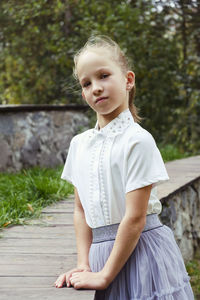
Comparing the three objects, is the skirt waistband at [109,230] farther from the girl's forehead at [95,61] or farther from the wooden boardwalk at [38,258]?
the girl's forehead at [95,61]

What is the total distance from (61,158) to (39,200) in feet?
9.25

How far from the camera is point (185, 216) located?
4434 mm

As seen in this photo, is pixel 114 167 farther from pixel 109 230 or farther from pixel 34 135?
pixel 34 135

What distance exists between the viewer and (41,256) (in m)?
2.18

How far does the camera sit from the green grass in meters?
2.97

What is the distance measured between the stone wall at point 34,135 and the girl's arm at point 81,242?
153 inches

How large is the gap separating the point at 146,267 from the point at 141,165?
366 mm

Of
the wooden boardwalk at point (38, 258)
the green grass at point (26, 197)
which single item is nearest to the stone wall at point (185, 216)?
the green grass at point (26, 197)

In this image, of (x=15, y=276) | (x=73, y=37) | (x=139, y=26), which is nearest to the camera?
(x=15, y=276)

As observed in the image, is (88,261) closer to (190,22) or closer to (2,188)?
(2,188)

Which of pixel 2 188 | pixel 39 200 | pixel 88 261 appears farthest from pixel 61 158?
pixel 88 261

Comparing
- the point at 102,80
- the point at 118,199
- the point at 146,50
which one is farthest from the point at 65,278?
the point at 146,50

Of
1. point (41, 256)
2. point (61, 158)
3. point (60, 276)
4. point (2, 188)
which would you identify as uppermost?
point (60, 276)

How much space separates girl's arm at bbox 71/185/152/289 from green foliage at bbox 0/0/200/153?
5.78 metres
